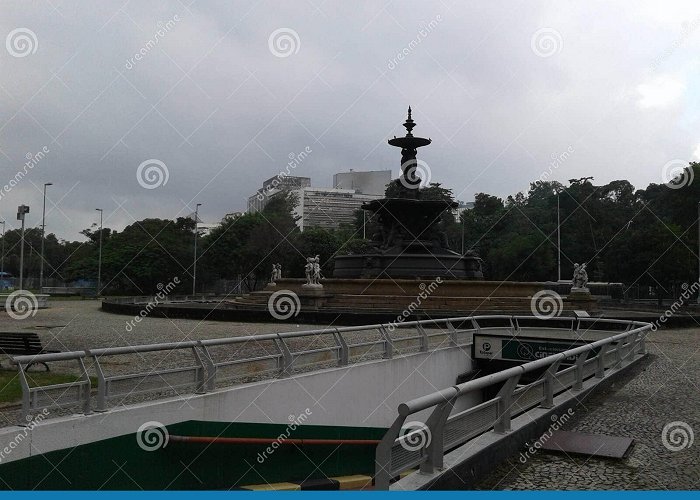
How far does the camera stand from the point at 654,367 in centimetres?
1423

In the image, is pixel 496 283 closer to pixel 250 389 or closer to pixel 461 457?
pixel 250 389

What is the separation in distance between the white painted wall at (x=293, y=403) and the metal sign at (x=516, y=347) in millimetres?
829

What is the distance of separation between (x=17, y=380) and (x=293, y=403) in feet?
14.5

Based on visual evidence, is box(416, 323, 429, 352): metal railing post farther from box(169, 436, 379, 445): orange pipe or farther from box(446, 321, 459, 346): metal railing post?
box(169, 436, 379, 445): orange pipe

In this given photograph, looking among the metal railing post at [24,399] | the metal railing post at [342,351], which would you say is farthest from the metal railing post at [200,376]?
the metal railing post at [342,351]

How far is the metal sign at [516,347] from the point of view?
1602 centimetres

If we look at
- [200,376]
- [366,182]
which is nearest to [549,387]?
[200,376]

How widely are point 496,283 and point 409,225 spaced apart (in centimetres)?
770

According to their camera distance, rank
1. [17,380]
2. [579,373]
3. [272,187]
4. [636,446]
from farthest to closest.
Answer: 1. [272,187]
2. [17,380]
3. [579,373]
4. [636,446]

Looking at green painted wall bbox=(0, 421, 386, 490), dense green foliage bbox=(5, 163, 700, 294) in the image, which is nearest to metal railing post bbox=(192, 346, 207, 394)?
green painted wall bbox=(0, 421, 386, 490)

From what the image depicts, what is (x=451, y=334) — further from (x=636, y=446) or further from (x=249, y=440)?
(x=636, y=446)

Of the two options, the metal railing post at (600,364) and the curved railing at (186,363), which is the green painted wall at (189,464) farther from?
the metal railing post at (600,364)

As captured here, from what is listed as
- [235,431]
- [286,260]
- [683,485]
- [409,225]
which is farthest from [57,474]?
[286,260]

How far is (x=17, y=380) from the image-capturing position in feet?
34.9
